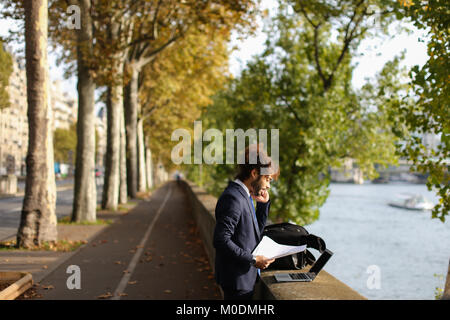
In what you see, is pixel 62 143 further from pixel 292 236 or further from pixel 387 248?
pixel 292 236

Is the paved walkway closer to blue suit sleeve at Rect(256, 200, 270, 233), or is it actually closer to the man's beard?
blue suit sleeve at Rect(256, 200, 270, 233)

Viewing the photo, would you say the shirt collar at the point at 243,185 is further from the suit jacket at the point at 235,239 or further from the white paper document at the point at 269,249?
the white paper document at the point at 269,249

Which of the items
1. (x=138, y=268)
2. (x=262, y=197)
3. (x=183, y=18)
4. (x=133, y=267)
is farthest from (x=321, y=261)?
(x=183, y=18)

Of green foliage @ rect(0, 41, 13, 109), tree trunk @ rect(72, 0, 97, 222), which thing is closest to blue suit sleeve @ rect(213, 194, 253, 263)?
tree trunk @ rect(72, 0, 97, 222)

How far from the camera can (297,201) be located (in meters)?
24.0

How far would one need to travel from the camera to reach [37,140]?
11.7 meters

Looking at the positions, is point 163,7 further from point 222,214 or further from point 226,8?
point 222,214

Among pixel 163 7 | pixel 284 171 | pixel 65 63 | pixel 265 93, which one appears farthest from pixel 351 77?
pixel 65 63

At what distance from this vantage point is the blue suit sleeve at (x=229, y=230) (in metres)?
3.70

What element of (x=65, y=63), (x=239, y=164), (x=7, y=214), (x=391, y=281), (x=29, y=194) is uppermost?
(x=65, y=63)

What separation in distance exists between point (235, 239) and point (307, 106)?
826 inches

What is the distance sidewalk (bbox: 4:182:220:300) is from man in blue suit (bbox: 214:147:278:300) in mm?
4284

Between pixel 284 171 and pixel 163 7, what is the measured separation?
8.98 meters

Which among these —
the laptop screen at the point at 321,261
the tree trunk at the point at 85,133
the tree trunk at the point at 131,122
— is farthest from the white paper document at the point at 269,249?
the tree trunk at the point at 131,122
